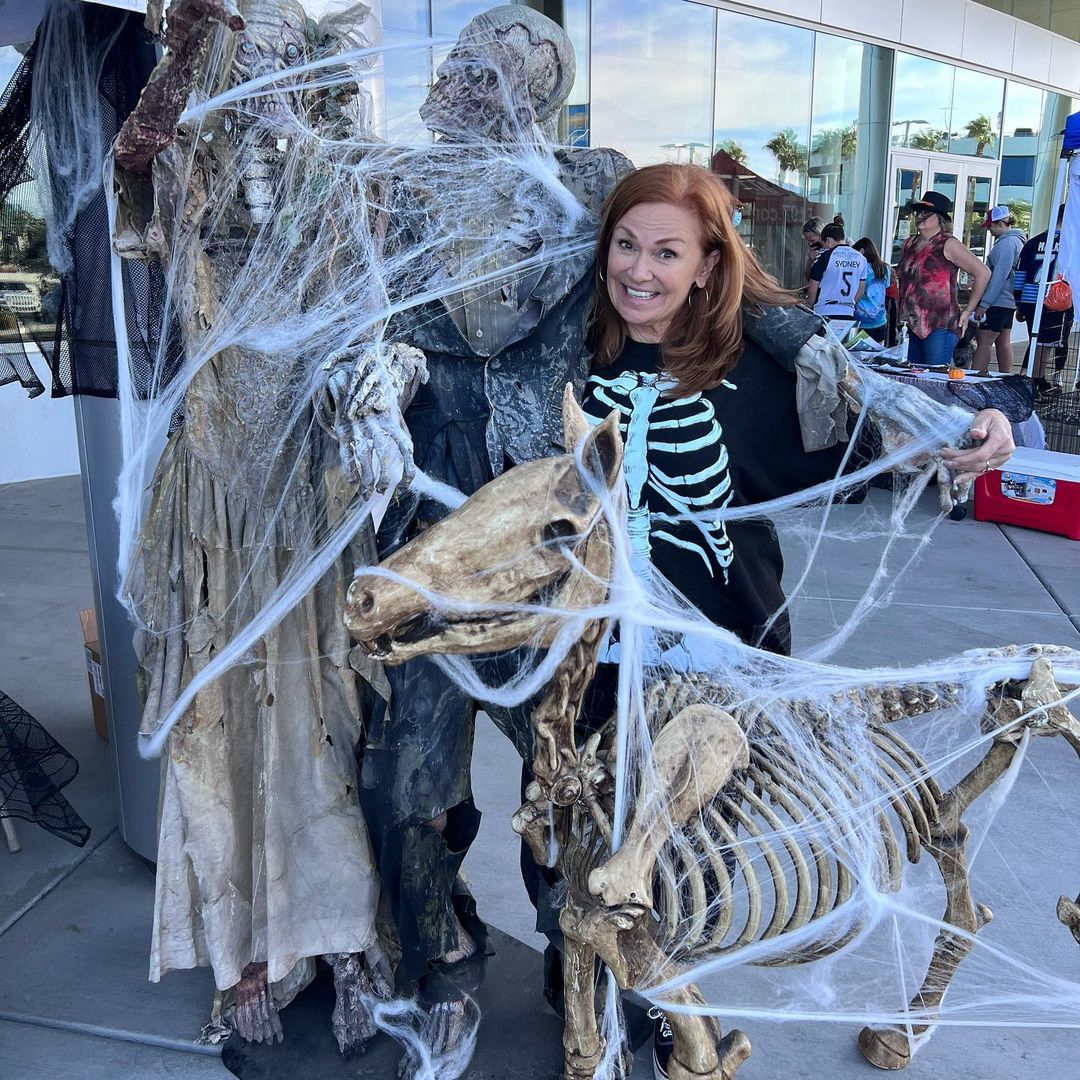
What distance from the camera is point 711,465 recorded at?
Answer: 1.83 meters

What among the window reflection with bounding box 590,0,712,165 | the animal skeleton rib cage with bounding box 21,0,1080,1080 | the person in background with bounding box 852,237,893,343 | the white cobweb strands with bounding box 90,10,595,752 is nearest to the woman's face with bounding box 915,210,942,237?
the person in background with bounding box 852,237,893,343

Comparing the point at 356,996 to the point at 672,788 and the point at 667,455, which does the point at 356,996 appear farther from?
the point at 667,455

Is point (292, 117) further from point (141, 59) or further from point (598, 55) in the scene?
point (598, 55)

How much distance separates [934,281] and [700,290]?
6.98m

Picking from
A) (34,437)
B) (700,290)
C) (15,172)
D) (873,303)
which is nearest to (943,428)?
(700,290)

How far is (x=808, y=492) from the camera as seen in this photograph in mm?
1926

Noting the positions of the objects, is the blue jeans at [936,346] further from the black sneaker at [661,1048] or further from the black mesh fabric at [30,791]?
the black mesh fabric at [30,791]

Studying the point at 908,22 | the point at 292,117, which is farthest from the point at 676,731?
the point at 908,22

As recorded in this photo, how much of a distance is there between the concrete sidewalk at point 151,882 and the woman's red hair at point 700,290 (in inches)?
36.9

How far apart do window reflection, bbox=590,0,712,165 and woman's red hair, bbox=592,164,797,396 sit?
7.28 meters

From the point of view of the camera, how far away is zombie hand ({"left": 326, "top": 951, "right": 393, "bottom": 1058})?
221 cm

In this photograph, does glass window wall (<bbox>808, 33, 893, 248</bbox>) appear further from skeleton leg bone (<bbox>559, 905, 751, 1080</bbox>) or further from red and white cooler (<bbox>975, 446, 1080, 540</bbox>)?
skeleton leg bone (<bbox>559, 905, 751, 1080</bbox>)

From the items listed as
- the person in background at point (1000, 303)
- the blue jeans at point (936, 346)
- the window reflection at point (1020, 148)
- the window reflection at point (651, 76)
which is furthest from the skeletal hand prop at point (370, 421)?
the window reflection at point (1020, 148)

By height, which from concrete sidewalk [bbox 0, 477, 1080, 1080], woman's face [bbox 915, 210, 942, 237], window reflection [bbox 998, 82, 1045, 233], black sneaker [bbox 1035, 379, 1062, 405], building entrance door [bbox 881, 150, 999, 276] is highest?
window reflection [bbox 998, 82, 1045, 233]
